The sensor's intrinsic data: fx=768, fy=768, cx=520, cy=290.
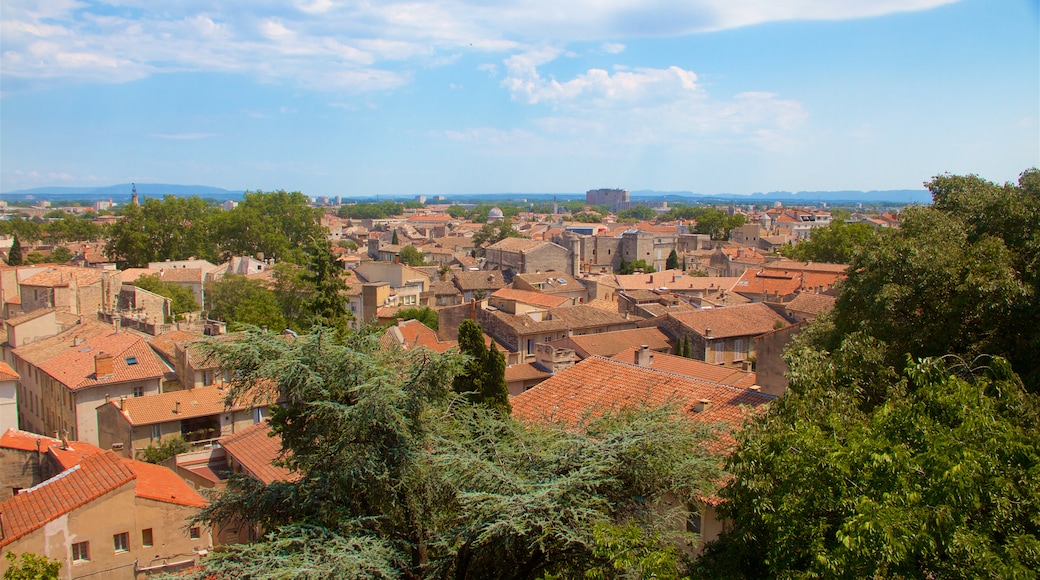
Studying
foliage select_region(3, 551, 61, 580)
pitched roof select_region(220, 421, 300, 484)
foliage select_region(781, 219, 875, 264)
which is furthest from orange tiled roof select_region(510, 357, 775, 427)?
foliage select_region(781, 219, 875, 264)

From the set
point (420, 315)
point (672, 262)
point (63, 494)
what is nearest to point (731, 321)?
point (420, 315)

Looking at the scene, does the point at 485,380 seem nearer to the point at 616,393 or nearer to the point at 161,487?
the point at 616,393

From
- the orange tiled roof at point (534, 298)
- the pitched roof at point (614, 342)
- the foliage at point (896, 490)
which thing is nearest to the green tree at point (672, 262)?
the orange tiled roof at point (534, 298)

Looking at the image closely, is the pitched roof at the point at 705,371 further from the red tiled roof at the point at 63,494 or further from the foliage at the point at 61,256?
the foliage at the point at 61,256

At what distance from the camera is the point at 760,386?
22.2 metres

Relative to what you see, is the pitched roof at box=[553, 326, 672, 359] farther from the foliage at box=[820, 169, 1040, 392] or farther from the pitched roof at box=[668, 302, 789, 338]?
the foliage at box=[820, 169, 1040, 392]

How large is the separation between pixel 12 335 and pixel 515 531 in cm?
3303

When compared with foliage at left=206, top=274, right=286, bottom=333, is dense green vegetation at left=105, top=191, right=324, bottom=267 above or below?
above

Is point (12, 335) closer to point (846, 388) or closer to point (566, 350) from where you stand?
point (566, 350)

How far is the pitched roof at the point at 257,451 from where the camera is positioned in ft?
58.2

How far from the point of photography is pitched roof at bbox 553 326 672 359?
32.4 meters

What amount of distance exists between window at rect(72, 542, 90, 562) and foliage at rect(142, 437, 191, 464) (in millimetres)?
10602

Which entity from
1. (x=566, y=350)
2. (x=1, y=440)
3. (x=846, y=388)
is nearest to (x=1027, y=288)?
(x=846, y=388)

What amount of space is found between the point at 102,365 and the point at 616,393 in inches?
760
